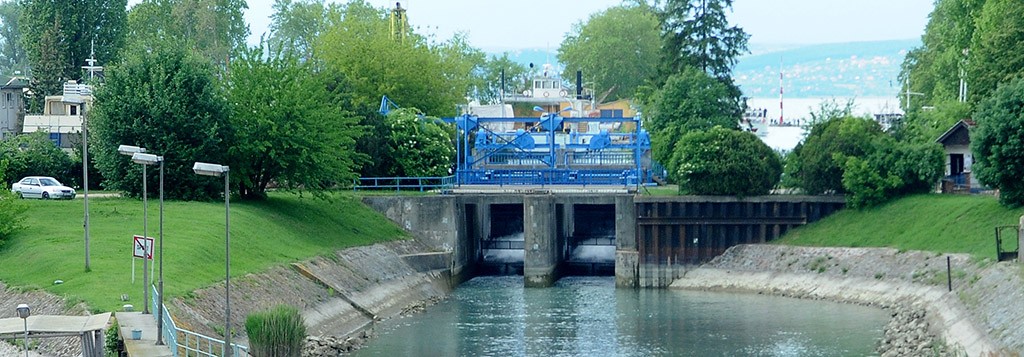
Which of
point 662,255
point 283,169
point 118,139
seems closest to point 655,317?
point 662,255

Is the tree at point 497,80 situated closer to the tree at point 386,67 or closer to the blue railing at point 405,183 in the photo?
the tree at point 386,67

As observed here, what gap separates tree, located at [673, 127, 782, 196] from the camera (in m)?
77.3

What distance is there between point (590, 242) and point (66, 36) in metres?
42.2

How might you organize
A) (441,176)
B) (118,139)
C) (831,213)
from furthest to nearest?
(441,176)
(831,213)
(118,139)

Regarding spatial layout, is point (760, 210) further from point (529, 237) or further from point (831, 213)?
point (529, 237)

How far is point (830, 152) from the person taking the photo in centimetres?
7725

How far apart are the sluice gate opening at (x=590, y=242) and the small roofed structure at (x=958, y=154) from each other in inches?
676

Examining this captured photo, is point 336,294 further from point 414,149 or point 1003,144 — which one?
point 1003,144

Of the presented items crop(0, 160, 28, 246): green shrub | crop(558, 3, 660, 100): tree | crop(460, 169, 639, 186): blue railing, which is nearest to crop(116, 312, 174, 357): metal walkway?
crop(0, 160, 28, 246): green shrub

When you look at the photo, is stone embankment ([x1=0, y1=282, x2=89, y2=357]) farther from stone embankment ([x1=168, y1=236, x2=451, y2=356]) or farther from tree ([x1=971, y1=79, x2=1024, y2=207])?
tree ([x1=971, y1=79, x2=1024, y2=207])

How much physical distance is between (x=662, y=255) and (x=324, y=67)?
32.9 meters

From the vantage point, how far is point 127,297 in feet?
160

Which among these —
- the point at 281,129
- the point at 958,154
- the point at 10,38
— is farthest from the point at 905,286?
the point at 10,38

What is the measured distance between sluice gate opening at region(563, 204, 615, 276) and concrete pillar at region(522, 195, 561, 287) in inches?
212
